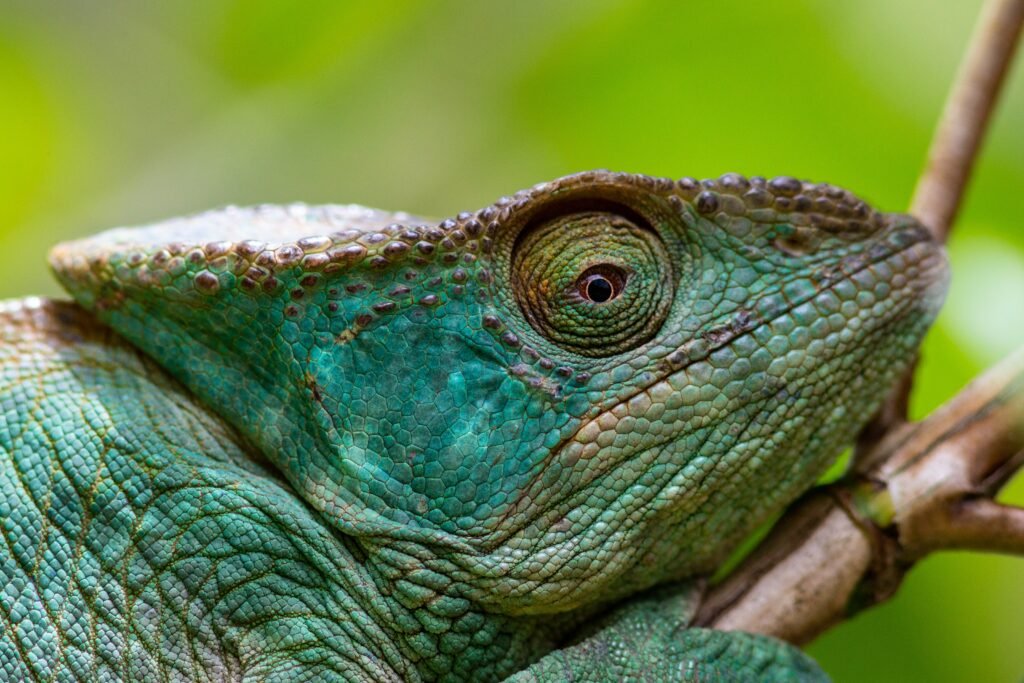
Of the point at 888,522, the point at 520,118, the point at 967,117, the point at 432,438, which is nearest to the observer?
the point at 432,438

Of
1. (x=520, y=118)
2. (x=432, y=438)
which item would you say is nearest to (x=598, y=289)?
(x=432, y=438)

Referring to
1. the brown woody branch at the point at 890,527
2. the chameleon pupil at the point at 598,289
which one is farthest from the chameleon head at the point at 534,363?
the brown woody branch at the point at 890,527

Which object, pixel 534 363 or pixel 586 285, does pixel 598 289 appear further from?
pixel 534 363

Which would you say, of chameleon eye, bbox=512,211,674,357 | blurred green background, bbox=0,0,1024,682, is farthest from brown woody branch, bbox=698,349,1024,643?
blurred green background, bbox=0,0,1024,682

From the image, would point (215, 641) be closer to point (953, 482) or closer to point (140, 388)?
point (140, 388)

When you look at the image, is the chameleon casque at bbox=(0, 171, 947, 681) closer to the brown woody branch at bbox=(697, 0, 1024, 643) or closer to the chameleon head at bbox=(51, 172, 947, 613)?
the chameleon head at bbox=(51, 172, 947, 613)

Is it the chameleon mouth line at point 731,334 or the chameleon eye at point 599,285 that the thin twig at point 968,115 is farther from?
the chameleon eye at point 599,285

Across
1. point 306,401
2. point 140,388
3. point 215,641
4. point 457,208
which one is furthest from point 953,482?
point 457,208
